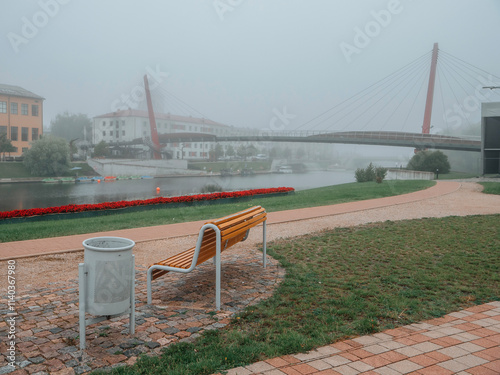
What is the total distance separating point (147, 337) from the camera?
3400mm

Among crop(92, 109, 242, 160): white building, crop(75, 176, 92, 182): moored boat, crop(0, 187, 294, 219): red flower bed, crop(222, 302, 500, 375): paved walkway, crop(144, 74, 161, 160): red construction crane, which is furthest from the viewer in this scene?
crop(92, 109, 242, 160): white building

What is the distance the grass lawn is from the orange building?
5340 centimetres

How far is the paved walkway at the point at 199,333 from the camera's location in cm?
281

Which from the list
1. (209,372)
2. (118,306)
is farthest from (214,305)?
(209,372)

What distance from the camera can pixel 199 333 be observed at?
3.47m

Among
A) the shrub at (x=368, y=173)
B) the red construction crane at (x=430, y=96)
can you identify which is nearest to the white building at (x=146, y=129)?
the red construction crane at (x=430, y=96)

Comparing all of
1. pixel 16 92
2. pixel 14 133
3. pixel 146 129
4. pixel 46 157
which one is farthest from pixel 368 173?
pixel 16 92

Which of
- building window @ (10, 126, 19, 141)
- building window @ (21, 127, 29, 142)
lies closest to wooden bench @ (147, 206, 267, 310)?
building window @ (10, 126, 19, 141)

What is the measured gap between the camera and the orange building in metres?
51.6

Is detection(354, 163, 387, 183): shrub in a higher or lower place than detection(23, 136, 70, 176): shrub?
lower

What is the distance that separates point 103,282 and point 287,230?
5.87 metres

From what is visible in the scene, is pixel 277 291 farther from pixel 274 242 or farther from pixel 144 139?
pixel 144 139

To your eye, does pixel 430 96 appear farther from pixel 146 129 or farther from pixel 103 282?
pixel 103 282

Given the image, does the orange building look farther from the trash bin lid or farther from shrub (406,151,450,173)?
the trash bin lid
